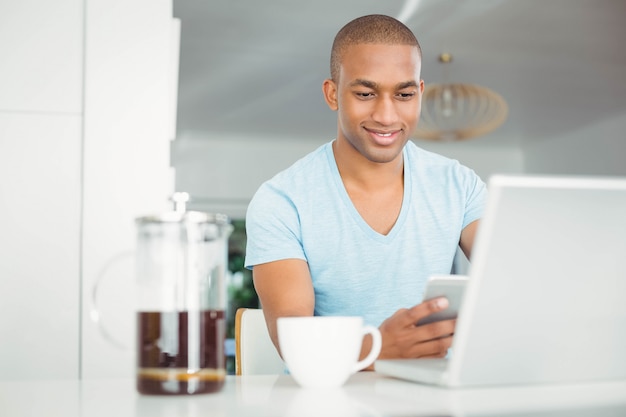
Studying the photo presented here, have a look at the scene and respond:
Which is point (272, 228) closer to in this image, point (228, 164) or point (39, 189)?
point (39, 189)

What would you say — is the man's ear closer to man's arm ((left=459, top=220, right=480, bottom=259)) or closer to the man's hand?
man's arm ((left=459, top=220, right=480, bottom=259))

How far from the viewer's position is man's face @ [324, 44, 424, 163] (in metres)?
1.50

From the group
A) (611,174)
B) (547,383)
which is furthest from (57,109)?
(611,174)

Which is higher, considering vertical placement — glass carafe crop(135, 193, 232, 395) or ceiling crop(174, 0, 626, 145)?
ceiling crop(174, 0, 626, 145)

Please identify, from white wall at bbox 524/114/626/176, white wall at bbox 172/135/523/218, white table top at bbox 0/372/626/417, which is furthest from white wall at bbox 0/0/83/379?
white wall at bbox 524/114/626/176

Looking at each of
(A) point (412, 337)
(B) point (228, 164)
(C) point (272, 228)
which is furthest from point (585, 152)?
(A) point (412, 337)

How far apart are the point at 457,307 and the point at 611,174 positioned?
6.46m

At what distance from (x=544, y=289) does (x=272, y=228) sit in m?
0.75

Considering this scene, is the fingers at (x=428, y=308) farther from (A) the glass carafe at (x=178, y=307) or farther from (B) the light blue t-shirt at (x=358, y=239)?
(B) the light blue t-shirt at (x=358, y=239)

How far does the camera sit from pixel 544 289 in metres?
0.78

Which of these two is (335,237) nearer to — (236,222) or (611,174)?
(611,174)

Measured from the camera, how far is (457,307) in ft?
3.10

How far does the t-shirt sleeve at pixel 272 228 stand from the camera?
1448 millimetres

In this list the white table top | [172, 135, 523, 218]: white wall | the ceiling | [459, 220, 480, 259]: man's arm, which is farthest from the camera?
[172, 135, 523, 218]: white wall
